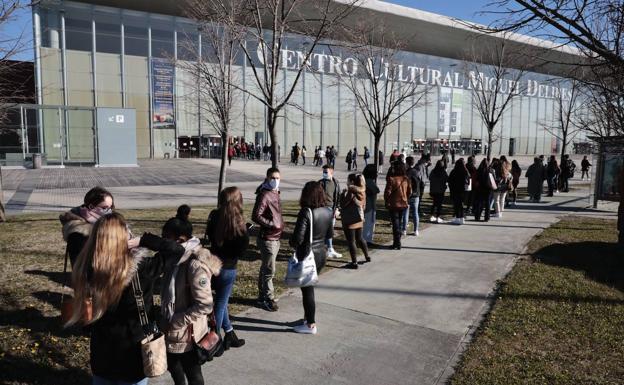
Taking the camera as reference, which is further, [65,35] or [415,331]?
[65,35]

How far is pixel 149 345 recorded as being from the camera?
8.93 feet

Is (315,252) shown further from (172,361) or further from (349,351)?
(172,361)

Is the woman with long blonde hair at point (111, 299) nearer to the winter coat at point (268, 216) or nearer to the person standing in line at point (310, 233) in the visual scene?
the person standing in line at point (310, 233)

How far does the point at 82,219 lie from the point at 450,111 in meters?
57.0

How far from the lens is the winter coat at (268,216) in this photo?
548cm

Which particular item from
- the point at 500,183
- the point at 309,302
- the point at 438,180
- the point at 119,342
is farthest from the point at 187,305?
the point at 500,183

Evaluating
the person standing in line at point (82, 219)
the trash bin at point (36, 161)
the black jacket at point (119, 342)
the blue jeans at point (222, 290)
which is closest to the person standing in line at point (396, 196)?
the blue jeans at point (222, 290)

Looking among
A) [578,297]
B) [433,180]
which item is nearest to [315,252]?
[578,297]

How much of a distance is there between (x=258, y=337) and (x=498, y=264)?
4.91 meters

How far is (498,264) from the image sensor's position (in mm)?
7977

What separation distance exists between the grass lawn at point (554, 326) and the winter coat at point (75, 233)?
Answer: 3361 millimetres

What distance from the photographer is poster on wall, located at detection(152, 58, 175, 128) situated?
131ft

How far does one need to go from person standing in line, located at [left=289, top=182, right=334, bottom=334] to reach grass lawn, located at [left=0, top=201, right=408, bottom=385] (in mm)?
1095

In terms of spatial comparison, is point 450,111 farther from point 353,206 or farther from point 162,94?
point 353,206
